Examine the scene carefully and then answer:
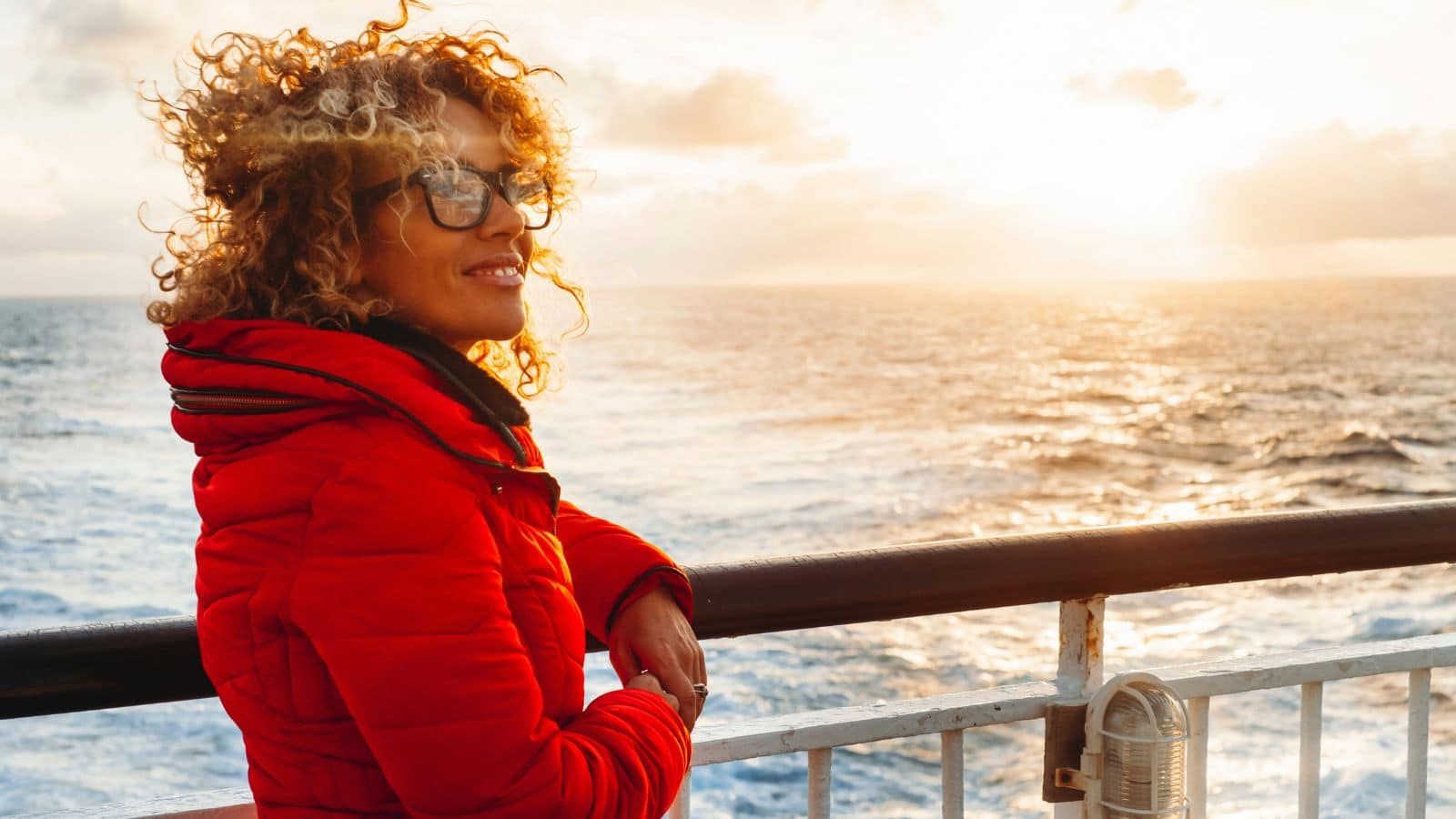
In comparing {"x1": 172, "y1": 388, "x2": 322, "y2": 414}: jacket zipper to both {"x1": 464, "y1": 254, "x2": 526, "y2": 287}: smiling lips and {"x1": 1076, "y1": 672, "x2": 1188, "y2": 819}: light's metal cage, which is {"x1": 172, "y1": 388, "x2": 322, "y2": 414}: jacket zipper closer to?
{"x1": 464, "y1": 254, "x2": 526, "y2": 287}: smiling lips

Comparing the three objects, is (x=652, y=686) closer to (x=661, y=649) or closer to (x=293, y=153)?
(x=661, y=649)

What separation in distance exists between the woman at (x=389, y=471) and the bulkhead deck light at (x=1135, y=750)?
2.19 feet

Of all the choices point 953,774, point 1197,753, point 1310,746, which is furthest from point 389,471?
point 1310,746

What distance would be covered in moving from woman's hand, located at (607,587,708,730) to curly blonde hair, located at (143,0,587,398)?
1.37 feet

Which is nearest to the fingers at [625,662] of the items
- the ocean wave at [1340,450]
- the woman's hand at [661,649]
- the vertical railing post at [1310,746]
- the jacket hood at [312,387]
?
→ the woman's hand at [661,649]

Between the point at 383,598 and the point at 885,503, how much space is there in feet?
53.4

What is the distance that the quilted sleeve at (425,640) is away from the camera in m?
0.93

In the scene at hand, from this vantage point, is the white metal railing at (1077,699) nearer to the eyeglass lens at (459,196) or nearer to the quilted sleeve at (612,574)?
the quilted sleeve at (612,574)

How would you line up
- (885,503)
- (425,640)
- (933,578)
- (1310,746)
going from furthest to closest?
(885,503)
(1310,746)
(933,578)
(425,640)

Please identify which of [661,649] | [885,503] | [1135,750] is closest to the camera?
[661,649]

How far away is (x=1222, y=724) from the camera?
347 inches

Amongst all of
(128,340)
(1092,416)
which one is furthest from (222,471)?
(128,340)

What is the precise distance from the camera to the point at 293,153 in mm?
1156

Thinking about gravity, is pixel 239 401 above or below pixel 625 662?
above
